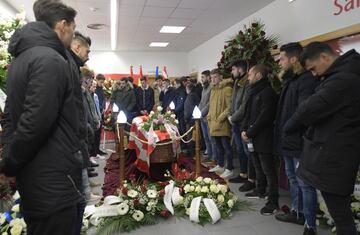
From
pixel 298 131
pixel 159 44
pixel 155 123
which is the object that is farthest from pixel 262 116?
pixel 159 44

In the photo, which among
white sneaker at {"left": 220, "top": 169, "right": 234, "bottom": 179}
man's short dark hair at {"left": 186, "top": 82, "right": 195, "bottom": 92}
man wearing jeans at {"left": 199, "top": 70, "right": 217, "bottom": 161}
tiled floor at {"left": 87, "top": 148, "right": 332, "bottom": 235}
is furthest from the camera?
man's short dark hair at {"left": 186, "top": 82, "right": 195, "bottom": 92}

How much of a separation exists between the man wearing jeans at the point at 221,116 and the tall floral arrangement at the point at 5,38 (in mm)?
2738

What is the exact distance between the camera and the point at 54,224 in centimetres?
115

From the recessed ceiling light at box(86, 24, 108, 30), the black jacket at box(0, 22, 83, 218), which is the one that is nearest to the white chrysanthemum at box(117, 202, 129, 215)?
the black jacket at box(0, 22, 83, 218)

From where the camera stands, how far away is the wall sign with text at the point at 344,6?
3444mm

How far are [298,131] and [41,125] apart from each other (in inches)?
77.4

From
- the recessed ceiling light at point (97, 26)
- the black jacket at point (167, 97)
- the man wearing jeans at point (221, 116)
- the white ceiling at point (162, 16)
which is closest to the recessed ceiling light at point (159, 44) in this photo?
the white ceiling at point (162, 16)

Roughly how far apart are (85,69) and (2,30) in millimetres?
1163

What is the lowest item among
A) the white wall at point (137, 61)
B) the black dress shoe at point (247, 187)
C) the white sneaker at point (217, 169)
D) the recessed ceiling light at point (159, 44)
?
the black dress shoe at point (247, 187)

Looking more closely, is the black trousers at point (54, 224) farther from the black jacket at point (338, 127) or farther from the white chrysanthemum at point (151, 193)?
the white chrysanthemum at point (151, 193)

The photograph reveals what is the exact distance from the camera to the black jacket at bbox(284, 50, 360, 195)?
1.71 metres

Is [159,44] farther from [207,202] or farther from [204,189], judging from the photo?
[207,202]

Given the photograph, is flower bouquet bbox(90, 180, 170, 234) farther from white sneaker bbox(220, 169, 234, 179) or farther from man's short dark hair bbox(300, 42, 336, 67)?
man's short dark hair bbox(300, 42, 336, 67)

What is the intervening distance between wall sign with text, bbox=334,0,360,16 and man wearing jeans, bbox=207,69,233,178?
169 cm
